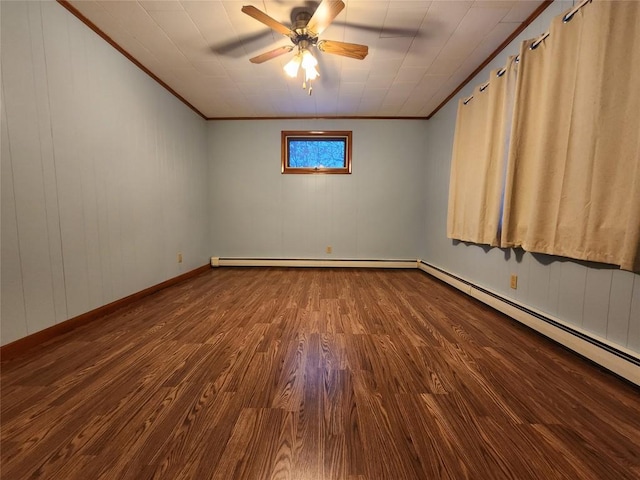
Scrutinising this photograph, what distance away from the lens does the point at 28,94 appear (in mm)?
1434

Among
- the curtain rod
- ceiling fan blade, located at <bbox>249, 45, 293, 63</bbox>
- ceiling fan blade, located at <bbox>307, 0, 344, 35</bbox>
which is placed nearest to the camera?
the curtain rod

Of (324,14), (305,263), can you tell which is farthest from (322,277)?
(324,14)

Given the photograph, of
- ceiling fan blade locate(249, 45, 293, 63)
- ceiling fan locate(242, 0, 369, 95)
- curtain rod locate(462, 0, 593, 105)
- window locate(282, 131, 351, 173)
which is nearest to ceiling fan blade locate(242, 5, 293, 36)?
ceiling fan locate(242, 0, 369, 95)

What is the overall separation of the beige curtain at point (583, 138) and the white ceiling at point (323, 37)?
57 centimetres

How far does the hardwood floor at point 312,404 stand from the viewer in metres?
0.74

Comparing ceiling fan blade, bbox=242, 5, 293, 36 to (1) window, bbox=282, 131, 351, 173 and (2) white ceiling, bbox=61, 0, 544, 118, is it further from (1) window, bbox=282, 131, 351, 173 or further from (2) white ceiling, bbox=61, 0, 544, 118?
(1) window, bbox=282, 131, 351, 173

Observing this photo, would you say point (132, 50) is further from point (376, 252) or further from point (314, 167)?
point (376, 252)

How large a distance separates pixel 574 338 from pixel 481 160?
161 cm

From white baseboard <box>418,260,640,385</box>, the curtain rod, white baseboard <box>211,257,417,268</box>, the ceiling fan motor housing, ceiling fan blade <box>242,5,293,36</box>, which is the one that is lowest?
white baseboard <box>211,257,417,268</box>

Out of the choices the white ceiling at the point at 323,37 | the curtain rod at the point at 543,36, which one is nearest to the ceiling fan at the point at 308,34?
the white ceiling at the point at 323,37

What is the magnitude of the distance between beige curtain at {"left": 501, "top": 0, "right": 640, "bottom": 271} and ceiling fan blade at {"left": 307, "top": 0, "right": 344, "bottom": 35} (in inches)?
52.9

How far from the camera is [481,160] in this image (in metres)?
2.29

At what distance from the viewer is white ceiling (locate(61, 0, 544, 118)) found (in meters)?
1.73

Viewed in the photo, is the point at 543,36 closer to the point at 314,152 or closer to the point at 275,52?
the point at 275,52
